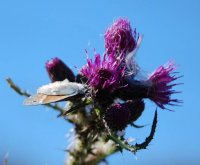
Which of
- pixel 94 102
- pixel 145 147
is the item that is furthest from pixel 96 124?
pixel 145 147

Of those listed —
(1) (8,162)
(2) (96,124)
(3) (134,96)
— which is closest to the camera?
(3) (134,96)

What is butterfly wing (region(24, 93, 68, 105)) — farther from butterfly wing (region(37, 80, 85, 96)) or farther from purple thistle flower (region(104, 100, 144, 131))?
purple thistle flower (region(104, 100, 144, 131))

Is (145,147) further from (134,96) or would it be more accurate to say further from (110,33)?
(110,33)

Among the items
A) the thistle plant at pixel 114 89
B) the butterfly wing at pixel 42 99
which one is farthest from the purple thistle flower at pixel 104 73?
the butterfly wing at pixel 42 99

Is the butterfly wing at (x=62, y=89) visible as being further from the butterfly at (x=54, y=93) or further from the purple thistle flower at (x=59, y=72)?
the purple thistle flower at (x=59, y=72)

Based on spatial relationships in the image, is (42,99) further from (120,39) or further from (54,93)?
(120,39)

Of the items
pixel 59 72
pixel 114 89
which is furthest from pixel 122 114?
pixel 59 72
